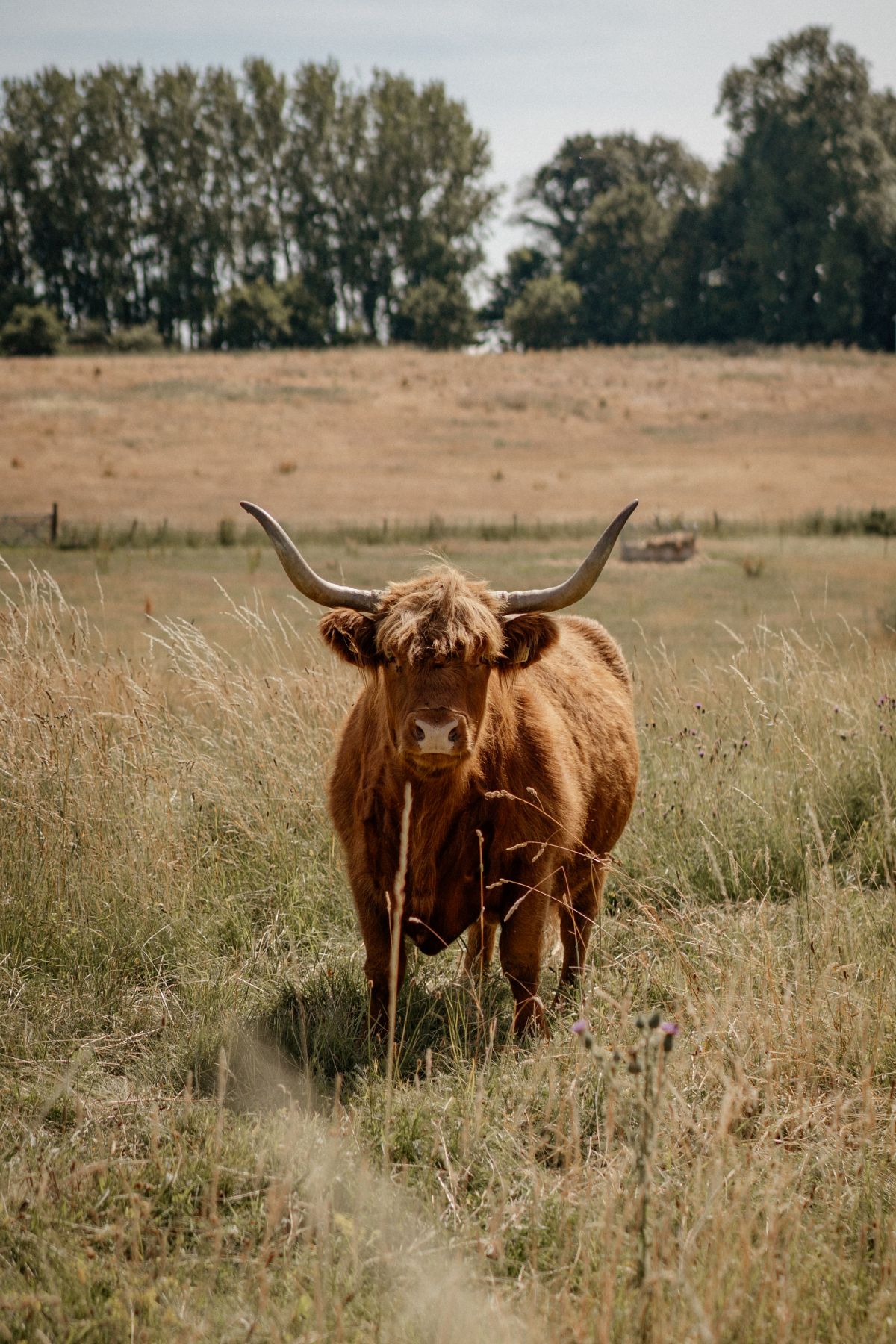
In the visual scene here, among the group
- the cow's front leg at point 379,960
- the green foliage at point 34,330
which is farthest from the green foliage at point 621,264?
the cow's front leg at point 379,960

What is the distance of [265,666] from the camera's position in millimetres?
7656

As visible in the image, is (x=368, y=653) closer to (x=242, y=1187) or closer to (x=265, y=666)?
(x=242, y=1187)

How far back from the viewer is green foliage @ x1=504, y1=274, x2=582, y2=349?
5222 cm

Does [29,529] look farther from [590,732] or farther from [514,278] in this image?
[514,278]

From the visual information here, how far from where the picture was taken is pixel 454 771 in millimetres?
3578

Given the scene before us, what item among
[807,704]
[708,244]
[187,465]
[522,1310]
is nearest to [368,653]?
[522,1310]

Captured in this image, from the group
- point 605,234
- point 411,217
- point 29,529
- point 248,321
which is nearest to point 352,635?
point 29,529

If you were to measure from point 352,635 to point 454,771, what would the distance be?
62 centimetres

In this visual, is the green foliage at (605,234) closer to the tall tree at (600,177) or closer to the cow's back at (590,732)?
the tall tree at (600,177)

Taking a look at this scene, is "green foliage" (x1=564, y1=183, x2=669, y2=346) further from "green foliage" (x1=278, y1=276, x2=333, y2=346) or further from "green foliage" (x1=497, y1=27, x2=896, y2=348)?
"green foliage" (x1=278, y1=276, x2=333, y2=346)

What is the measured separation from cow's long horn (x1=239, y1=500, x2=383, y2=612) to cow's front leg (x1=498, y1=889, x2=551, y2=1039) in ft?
4.05

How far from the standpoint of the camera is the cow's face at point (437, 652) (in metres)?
3.32

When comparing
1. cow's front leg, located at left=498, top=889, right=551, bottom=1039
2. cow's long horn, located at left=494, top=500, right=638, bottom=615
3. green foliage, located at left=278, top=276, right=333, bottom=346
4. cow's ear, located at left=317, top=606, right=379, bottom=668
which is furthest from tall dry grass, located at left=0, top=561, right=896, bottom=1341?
green foliage, located at left=278, top=276, right=333, bottom=346

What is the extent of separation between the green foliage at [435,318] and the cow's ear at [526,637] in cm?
4380
